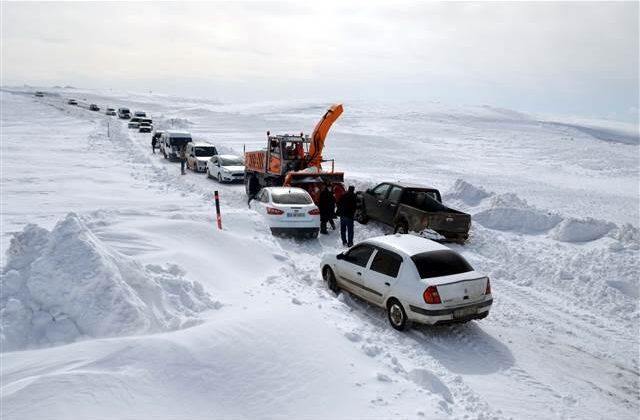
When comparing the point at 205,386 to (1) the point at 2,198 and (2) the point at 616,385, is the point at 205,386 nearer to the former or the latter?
(2) the point at 616,385

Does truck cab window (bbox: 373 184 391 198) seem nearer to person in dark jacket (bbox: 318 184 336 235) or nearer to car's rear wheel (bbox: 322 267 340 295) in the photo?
person in dark jacket (bbox: 318 184 336 235)

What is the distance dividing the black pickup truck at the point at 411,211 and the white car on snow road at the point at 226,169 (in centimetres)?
869

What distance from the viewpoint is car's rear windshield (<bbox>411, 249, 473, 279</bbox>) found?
26.9 feet

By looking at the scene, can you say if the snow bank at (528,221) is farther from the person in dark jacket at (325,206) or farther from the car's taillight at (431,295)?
the car's taillight at (431,295)

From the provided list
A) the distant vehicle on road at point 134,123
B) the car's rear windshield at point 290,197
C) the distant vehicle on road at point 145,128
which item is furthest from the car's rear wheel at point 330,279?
the distant vehicle on road at point 134,123

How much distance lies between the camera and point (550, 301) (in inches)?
390

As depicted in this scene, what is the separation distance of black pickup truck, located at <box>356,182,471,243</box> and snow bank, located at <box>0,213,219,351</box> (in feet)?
25.0

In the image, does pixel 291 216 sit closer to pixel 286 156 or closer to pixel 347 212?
pixel 347 212

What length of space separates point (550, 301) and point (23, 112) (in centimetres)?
8214

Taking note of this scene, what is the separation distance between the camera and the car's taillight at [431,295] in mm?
7849

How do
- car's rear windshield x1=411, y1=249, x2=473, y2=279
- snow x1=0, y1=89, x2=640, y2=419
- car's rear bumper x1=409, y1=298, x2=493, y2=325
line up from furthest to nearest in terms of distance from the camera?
car's rear windshield x1=411, y1=249, x2=473, y2=279, car's rear bumper x1=409, y1=298, x2=493, y2=325, snow x1=0, y1=89, x2=640, y2=419

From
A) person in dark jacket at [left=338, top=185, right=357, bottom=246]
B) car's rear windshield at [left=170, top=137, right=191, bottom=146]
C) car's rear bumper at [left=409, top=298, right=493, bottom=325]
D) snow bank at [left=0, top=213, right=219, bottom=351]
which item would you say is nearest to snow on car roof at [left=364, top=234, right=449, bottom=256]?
car's rear bumper at [left=409, top=298, right=493, bottom=325]

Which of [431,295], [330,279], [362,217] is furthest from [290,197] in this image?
[431,295]

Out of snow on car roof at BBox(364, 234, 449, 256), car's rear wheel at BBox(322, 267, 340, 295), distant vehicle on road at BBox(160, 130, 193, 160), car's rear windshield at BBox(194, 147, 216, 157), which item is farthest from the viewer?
distant vehicle on road at BBox(160, 130, 193, 160)
